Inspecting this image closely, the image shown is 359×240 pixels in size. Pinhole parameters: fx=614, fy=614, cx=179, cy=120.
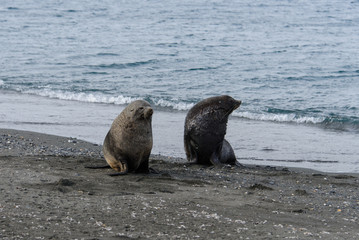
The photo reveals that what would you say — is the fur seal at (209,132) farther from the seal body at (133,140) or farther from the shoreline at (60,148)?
the seal body at (133,140)

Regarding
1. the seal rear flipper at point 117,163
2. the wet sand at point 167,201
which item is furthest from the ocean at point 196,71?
the seal rear flipper at point 117,163

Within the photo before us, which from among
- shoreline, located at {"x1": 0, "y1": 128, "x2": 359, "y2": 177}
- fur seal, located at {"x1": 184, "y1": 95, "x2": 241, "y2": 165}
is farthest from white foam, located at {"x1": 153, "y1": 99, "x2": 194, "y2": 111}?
fur seal, located at {"x1": 184, "y1": 95, "x2": 241, "y2": 165}

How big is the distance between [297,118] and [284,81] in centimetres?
502

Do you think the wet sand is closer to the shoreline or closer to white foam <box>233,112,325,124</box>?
the shoreline

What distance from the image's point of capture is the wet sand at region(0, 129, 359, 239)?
509 cm

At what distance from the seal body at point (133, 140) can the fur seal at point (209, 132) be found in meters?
1.76

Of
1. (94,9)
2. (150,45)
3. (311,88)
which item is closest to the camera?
(311,88)

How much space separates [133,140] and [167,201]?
1.82 m

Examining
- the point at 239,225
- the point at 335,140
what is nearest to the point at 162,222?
the point at 239,225

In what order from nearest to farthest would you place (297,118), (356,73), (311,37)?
(297,118) → (356,73) → (311,37)

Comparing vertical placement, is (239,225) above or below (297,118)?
above

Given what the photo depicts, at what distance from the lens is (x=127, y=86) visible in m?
18.5

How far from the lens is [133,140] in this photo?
778cm

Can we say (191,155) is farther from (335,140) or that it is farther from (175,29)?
(175,29)
